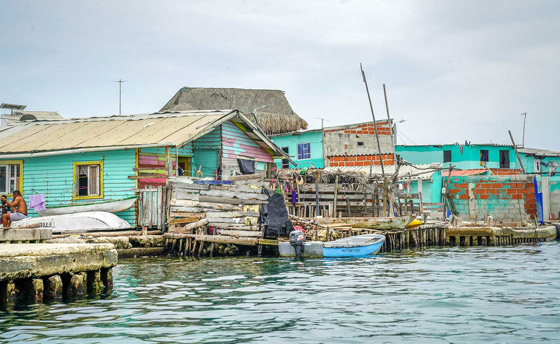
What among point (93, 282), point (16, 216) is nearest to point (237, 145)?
point (16, 216)

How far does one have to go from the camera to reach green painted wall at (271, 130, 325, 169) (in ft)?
141

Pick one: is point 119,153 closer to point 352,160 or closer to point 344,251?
point 344,251

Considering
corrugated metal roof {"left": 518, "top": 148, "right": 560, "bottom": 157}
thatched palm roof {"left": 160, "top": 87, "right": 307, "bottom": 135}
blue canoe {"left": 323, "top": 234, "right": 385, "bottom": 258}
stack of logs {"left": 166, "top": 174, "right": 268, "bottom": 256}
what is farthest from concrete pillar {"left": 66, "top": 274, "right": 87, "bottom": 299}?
corrugated metal roof {"left": 518, "top": 148, "right": 560, "bottom": 157}

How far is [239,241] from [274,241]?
3.84 feet

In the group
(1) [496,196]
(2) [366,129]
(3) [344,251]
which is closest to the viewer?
(3) [344,251]

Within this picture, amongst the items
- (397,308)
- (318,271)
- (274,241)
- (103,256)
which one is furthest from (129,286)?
(274,241)

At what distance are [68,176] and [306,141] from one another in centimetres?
2182

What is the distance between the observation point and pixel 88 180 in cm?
2461

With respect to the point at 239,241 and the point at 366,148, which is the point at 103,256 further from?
the point at 366,148

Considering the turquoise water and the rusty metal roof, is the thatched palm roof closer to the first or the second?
the rusty metal roof

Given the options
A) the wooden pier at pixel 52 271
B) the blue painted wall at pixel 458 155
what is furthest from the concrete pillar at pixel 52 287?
the blue painted wall at pixel 458 155

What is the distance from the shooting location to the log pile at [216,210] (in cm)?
2156

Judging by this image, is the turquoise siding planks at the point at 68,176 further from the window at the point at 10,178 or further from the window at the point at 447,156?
the window at the point at 447,156

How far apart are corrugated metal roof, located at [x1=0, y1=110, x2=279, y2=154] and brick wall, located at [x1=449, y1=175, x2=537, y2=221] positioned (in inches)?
568
